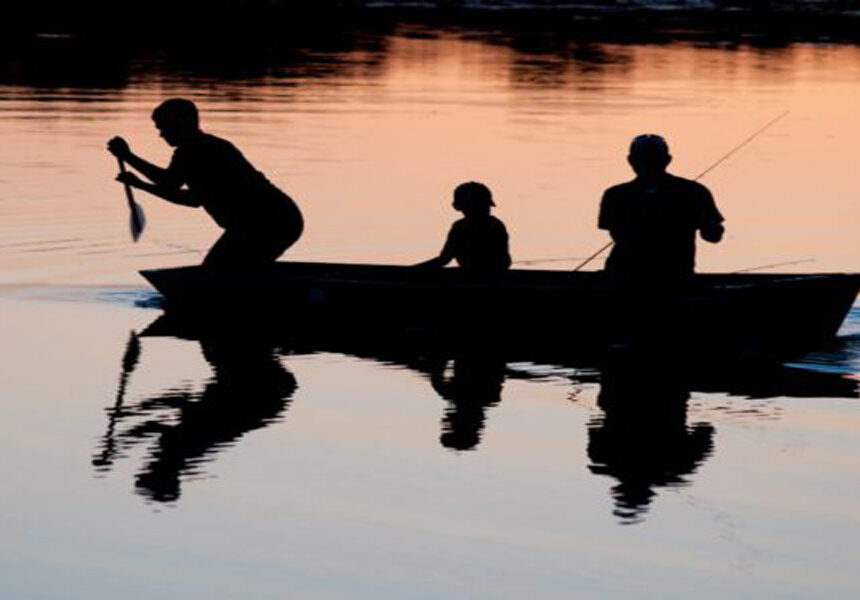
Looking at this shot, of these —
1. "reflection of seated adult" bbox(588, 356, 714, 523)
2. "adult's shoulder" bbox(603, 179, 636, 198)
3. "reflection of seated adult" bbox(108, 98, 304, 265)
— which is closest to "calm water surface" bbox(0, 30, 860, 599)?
"reflection of seated adult" bbox(588, 356, 714, 523)

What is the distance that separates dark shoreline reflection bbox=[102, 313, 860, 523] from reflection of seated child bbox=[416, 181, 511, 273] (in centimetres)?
77

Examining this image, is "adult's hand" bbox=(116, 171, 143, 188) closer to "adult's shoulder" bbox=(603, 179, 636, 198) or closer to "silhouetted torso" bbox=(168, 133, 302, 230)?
"silhouetted torso" bbox=(168, 133, 302, 230)

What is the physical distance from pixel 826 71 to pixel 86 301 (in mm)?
26974

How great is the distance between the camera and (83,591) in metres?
9.02

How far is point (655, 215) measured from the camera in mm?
14523

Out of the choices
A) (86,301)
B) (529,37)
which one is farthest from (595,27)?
(86,301)

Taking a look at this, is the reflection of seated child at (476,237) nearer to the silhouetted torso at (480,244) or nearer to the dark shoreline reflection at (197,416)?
the silhouetted torso at (480,244)

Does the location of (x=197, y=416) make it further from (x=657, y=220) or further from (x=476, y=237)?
(x=476, y=237)

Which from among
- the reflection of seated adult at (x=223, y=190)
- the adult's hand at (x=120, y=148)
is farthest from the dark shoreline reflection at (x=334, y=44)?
the adult's hand at (x=120, y=148)

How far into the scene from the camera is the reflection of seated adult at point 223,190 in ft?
51.3

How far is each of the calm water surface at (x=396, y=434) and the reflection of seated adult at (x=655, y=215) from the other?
0.82m

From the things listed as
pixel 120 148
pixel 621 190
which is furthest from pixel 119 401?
pixel 621 190

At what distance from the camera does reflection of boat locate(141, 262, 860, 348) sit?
14.6 metres

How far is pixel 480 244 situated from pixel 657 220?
1.55 meters
